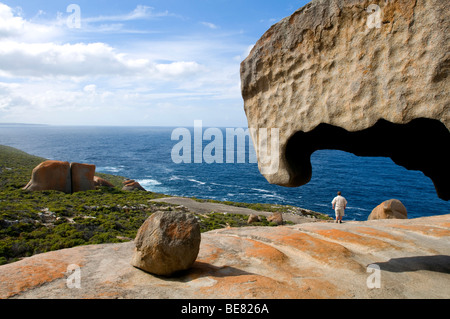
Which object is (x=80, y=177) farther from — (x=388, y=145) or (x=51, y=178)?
(x=388, y=145)

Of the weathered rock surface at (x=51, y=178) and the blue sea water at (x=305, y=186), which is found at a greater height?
the weathered rock surface at (x=51, y=178)

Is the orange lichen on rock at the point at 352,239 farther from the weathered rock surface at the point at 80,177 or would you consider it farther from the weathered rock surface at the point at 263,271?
the weathered rock surface at the point at 80,177

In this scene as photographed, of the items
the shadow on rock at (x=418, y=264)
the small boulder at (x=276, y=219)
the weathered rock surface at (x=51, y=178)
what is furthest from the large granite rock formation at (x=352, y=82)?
the weathered rock surface at (x=51, y=178)

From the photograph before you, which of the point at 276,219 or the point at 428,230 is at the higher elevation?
the point at 428,230

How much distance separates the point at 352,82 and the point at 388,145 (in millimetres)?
2951

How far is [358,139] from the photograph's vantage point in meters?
7.20

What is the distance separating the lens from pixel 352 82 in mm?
5359

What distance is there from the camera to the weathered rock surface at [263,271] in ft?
20.1

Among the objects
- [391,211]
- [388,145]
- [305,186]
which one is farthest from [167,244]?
[305,186]

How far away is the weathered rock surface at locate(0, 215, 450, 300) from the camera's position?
614 cm

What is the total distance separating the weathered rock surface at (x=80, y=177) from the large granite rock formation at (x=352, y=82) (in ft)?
96.9

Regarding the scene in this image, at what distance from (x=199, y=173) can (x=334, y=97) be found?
69.6 meters
